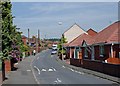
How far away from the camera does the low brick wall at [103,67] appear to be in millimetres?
29109

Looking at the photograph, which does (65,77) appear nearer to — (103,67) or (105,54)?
(103,67)

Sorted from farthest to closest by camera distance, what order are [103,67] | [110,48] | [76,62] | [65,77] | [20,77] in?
[76,62], [110,48], [103,67], [20,77], [65,77]

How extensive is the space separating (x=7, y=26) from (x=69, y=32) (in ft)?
248

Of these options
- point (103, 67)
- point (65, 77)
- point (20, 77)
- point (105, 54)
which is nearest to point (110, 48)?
point (105, 54)

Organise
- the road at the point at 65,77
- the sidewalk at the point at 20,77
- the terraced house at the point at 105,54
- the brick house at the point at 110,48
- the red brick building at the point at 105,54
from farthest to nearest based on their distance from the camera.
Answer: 1. the brick house at the point at 110,48
2. the red brick building at the point at 105,54
3. the terraced house at the point at 105,54
4. the sidewalk at the point at 20,77
5. the road at the point at 65,77

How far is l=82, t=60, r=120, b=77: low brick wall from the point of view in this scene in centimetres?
2911

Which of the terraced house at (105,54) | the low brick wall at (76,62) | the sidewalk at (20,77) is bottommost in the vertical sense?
the sidewalk at (20,77)

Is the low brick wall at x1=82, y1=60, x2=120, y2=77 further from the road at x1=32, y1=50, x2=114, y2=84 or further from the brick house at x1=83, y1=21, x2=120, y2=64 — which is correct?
the brick house at x1=83, y1=21, x2=120, y2=64

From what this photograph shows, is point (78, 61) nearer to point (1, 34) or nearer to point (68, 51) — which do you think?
point (1, 34)

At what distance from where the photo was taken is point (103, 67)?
33.8 meters

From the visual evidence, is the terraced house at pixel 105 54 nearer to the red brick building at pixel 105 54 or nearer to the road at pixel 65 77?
the red brick building at pixel 105 54

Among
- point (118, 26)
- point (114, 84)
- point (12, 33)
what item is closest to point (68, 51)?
point (118, 26)

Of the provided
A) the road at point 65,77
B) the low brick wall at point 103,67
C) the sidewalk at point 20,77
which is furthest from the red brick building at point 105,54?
the sidewalk at point 20,77

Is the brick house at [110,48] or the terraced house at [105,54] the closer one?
the terraced house at [105,54]
